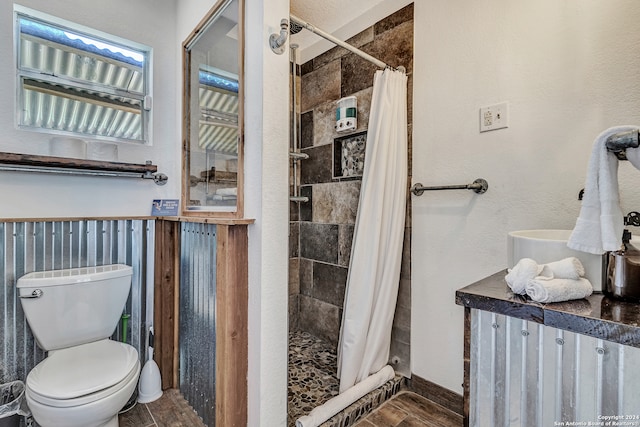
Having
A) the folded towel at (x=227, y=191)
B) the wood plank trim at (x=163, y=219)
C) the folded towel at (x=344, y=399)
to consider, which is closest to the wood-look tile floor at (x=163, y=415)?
the folded towel at (x=344, y=399)

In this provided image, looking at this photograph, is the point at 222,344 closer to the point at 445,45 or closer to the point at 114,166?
the point at 114,166

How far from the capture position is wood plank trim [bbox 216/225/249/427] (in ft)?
4.21

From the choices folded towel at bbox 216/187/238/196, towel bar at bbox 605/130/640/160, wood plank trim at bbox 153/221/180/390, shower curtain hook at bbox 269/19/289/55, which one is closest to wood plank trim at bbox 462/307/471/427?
towel bar at bbox 605/130/640/160

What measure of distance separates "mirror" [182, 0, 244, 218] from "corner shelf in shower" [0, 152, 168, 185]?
0.78 ft

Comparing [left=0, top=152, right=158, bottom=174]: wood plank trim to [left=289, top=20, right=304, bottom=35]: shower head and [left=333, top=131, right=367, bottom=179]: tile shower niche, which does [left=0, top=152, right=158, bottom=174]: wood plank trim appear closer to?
[left=289, top=20, right=304, bottom=35]: shower head

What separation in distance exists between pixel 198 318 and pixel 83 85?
1.52 m

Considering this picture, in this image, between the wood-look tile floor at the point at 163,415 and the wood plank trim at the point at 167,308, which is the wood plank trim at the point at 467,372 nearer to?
the wood-look tile floor at the point at 163,415

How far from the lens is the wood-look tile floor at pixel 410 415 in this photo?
153 cm

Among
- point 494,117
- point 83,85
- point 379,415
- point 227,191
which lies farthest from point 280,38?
point 379,415

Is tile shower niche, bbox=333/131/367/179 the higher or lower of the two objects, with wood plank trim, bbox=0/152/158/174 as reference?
higher

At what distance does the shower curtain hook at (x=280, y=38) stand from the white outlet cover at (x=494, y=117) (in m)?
1.04

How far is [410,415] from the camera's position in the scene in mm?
1600

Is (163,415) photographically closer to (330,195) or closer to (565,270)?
(330,195)

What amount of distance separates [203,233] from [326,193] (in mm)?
1119
